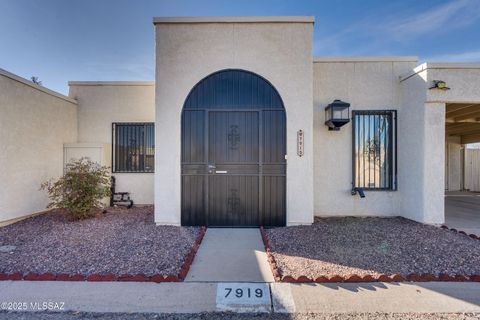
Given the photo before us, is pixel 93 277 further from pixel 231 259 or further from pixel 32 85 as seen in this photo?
pixel 32 85

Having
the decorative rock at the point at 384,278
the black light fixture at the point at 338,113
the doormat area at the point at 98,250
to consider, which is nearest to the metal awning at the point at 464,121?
the black light fixture at the point at 338,113

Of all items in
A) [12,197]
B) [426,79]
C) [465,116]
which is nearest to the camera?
[426,79]

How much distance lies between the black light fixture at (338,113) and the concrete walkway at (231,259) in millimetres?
3073

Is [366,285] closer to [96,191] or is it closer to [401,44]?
[96,191]

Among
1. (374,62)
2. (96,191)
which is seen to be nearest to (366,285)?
(374,62)

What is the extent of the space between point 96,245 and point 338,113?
5.55m

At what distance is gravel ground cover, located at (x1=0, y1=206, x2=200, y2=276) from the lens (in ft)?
10.4

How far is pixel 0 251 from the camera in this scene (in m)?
3.74

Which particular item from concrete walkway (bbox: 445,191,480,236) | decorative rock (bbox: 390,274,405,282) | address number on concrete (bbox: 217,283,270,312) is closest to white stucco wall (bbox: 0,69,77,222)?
address number on concrete (bbox: 217,283,270,312)

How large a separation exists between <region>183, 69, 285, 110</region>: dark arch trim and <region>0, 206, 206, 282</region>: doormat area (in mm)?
2712

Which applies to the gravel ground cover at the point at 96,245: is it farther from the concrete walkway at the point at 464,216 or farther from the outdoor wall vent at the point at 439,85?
the outdoor wall vent at the point at 439,85

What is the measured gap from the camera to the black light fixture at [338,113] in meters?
5.29

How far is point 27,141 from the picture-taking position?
5.70 m

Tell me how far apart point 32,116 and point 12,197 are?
2.03 metres
